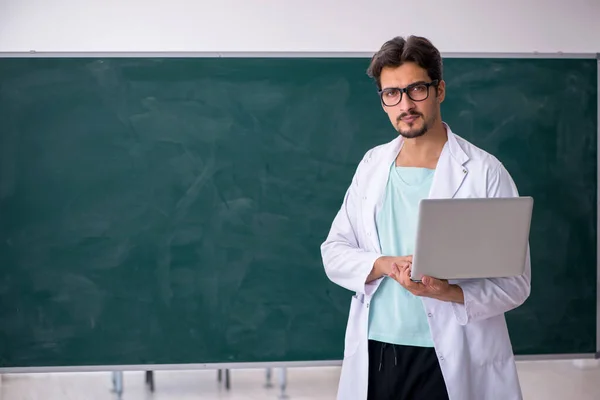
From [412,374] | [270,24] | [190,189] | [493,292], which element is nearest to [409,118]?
[493,292]

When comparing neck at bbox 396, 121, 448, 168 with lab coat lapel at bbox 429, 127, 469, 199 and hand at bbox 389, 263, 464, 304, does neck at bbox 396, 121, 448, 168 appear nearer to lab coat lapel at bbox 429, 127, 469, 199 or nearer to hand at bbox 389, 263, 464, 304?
lab coat lapel at bbox 429, 127, 469, 199

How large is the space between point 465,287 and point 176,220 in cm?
165

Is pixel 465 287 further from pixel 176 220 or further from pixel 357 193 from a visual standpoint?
pixel 176 220

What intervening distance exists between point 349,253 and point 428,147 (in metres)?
0.36

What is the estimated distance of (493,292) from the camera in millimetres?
1674

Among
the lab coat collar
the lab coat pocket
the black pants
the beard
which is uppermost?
the beard

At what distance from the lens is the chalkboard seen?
9.75ft

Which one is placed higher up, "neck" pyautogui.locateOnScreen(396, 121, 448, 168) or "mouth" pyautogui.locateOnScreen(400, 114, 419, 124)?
"mouth" pyautogui.locateOnScreen(400, 114, 419, 124)

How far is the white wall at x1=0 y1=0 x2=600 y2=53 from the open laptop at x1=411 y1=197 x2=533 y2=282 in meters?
2.34

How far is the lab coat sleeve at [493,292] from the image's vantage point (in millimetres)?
1647

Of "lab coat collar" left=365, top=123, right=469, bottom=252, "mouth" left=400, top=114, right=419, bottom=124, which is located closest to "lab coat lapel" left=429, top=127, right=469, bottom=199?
"lab coat collar" left=365, top=123, right=469, bottom=252

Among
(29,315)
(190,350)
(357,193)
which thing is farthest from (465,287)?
(29,315)

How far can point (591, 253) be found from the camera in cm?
315

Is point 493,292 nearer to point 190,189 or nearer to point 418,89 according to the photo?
point 418,89
